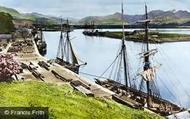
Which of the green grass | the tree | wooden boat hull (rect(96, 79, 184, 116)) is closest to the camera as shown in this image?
the green grass

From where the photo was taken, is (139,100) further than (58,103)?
Yes

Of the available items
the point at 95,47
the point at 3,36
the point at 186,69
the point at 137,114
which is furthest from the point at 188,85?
the point at 95,47

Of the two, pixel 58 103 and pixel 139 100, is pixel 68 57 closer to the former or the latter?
pixel 139 100

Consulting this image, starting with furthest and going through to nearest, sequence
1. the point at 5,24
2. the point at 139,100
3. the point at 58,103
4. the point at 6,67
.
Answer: the point at 5,24 → the point at 139,100 → the point at 6,67 → the point at 58,103

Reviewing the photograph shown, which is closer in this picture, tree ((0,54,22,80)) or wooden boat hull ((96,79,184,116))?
tree ((0,54,22,80))

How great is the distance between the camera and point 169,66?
4528 inches

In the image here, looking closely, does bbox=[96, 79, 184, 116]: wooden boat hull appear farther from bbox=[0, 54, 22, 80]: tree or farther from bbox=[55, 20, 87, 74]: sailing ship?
bbox=[55, 20, 87, 74]: sailing ship

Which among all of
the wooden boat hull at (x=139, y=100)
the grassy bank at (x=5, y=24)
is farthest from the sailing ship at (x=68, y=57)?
the grassy bank at (x=5, y=24)

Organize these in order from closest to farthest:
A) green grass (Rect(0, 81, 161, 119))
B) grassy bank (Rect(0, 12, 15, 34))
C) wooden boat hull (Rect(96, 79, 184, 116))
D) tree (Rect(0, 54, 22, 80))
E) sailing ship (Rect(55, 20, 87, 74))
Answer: green grass (Rect(0, 81, 161, 119)), tree (Rect(0, 54, 22, 80)), wooden boat hull (Rect(96, 79, 184, 116)), sailing ship (Rect(55, 20, 87, 74)), grassy bank (Rect(0, 12, 15, 34))

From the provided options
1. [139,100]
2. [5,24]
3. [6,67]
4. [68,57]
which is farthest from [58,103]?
[5,24]

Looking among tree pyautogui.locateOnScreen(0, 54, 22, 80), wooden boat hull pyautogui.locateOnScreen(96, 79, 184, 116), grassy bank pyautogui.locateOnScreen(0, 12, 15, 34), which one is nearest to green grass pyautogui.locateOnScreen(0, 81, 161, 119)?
tree pyautogui.locateOnScreen(0, 54, 22, 80)

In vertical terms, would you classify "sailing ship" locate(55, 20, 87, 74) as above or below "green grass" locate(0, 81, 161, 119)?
below

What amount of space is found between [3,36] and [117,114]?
124 metres

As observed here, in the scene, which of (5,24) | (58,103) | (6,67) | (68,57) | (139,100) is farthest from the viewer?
(5,24)
